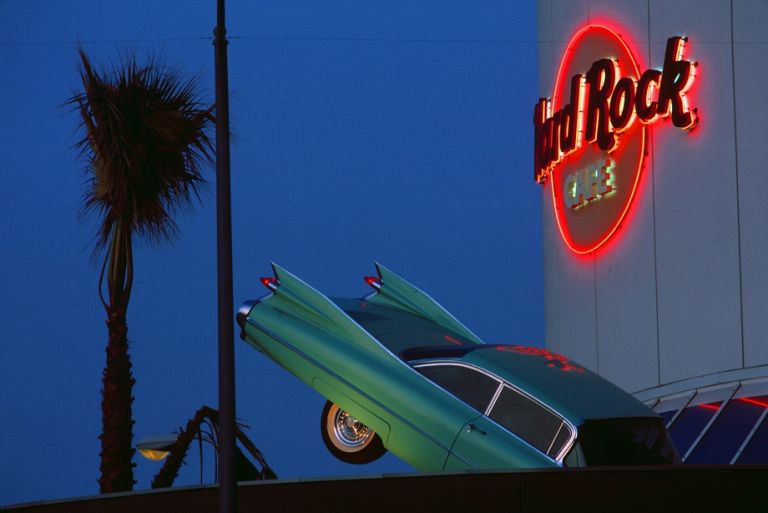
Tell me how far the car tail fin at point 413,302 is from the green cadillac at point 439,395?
1.09 meters

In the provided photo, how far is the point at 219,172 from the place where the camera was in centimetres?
840

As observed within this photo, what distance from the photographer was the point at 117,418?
12812 mm

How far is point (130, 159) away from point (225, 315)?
6.14 metres

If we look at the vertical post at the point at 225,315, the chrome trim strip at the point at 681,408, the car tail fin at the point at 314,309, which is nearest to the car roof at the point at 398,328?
the car tail fin at the point at 314,309

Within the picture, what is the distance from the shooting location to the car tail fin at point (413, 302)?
13.4 m

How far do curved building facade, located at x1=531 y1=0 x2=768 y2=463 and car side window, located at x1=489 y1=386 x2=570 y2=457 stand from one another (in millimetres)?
4216

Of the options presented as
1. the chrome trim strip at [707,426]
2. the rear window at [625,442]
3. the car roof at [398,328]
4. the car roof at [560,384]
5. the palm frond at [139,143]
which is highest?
the palm frond at [139,143]

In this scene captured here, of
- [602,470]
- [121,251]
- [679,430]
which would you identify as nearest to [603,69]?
[679,430]

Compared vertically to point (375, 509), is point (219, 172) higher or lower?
higher

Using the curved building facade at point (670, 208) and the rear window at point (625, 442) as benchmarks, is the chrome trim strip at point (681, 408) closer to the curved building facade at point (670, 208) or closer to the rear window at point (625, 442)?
the curved building facade at point (670, 208)

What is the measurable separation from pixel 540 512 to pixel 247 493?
256 cm

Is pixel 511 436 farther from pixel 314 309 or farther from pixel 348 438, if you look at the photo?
pixel 314 309

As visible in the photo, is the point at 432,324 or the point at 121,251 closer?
the point at 432,324

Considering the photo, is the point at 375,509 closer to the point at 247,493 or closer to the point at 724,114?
the point at 247,493
